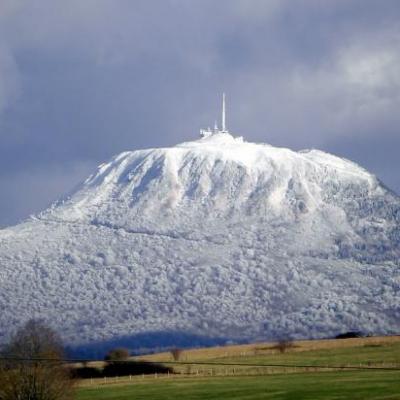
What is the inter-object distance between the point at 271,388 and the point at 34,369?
21.5 metres

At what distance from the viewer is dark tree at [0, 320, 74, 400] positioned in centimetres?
11006

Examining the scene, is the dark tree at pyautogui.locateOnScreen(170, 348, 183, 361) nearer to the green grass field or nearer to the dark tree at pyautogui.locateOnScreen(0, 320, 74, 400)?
the green grass field

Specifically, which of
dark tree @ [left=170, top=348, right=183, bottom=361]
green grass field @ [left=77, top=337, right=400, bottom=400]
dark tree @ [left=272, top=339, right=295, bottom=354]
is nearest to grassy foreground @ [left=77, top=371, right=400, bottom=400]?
green grass field @ [left=77, top=337, right=400, bottom=400]

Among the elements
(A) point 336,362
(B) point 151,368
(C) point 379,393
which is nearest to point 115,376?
(B) point 151,368

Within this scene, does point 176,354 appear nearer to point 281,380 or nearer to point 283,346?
point 283,346

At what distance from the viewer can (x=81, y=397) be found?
12350 cm

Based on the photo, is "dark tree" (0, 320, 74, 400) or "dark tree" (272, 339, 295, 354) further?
"dark tree" (272, 339, 295, 354)

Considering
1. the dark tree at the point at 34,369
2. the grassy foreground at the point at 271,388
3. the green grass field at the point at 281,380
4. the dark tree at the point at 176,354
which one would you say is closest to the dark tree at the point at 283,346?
the green grass field at the point at 281,380

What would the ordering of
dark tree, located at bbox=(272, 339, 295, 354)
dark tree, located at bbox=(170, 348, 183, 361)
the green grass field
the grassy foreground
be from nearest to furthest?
the grassy foreground, the green grass field, dark tree, located at bbox=(170, 348, 183, 361), dark tree, located at bbox=(272, 339, 295, 354)

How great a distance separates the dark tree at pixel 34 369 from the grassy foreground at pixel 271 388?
327 inches

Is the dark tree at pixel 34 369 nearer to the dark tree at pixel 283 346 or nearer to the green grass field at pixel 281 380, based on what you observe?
the green grass field at pixel 281 380

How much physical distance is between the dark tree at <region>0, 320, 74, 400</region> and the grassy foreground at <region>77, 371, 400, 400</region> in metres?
8.31

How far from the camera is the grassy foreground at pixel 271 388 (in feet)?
370

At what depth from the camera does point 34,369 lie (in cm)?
11075
